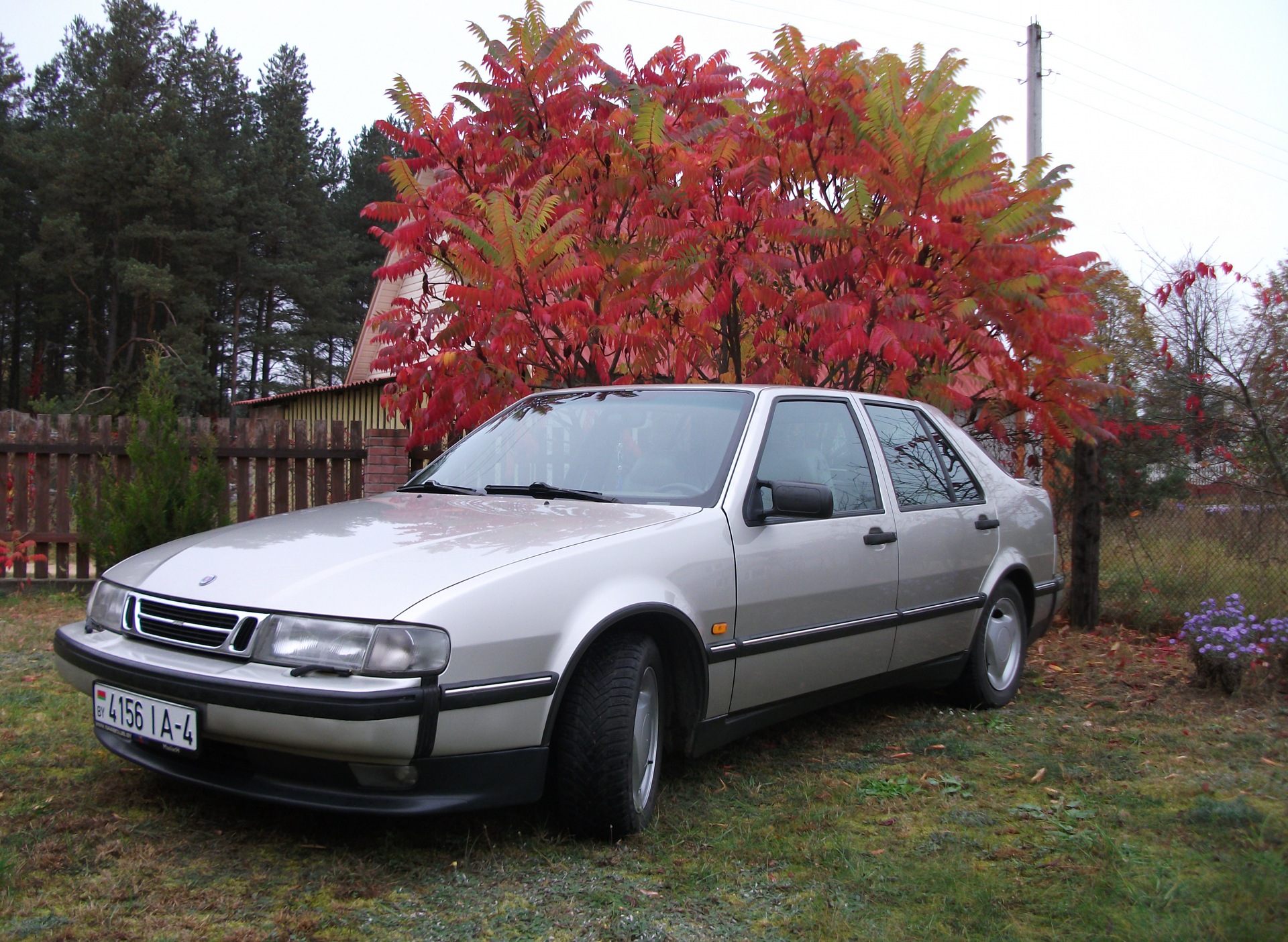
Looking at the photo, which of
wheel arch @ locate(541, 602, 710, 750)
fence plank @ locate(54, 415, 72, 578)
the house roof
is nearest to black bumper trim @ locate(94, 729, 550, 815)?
wheel arch @ locate(541, 602, 710, 750)

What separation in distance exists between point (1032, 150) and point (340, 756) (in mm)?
13759

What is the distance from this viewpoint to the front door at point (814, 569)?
12.4 feet

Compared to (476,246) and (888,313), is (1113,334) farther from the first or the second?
(476,246)

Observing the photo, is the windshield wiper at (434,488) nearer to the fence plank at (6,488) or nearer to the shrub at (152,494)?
the shrub at (152,494)

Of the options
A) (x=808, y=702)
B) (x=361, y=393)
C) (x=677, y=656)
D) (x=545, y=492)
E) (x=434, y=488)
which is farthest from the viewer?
(x=361, y=393)

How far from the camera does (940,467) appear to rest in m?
5.09

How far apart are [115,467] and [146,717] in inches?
246

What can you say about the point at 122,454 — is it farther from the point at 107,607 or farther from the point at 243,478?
the point at 107,607

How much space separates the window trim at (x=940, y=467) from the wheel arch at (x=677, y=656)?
4.95 ft

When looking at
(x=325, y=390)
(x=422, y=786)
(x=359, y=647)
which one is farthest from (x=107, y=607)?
(x=325, y=390)

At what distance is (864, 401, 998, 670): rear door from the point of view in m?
4.62

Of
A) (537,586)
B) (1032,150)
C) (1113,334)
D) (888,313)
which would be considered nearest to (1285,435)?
(1113,334)

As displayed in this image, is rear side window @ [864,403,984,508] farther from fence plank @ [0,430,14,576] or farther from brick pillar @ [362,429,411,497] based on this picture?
fence plank @ [0,430,14,576]

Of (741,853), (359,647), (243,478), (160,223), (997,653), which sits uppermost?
(160,223)
